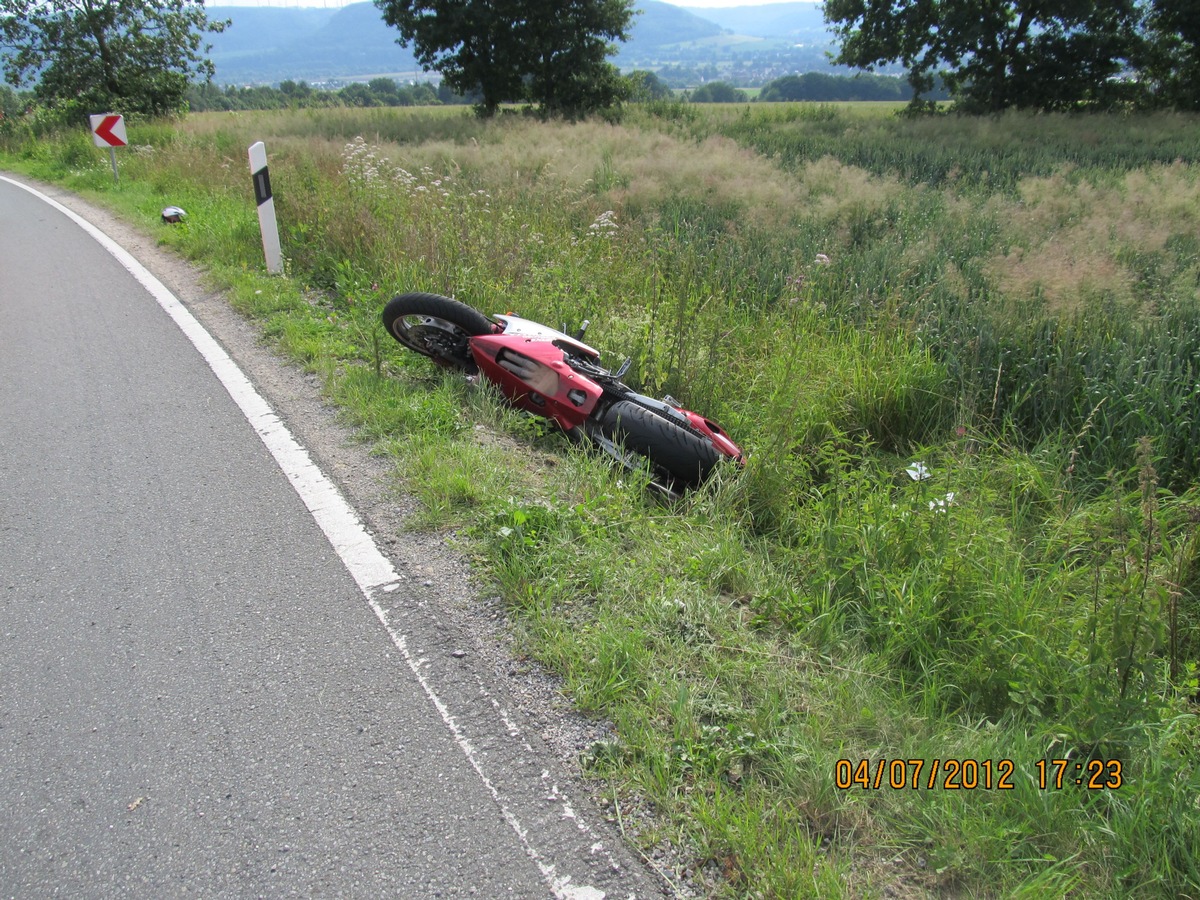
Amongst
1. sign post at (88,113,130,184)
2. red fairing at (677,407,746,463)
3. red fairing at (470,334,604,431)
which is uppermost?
sign post at (88,113,130,184)

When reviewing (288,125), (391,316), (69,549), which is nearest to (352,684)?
(69,549)

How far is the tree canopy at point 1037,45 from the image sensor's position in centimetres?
2683

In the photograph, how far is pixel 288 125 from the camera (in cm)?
2048

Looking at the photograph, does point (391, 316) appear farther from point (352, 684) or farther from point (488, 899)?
point (488, 899)

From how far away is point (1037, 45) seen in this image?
2769cm

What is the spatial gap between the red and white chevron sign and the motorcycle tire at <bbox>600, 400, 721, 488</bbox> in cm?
1413

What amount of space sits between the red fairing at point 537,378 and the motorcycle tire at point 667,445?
31 centimetres

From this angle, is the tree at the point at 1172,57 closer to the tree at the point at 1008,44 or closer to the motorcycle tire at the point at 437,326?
the tree at the point at 1008,44

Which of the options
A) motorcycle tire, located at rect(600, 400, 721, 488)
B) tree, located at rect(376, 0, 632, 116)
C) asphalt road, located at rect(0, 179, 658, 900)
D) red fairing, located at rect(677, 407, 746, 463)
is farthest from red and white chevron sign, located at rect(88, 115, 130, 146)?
tree, located at rect(376, 0, 632, 116)

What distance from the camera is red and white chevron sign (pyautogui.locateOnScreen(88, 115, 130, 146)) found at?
14.1m

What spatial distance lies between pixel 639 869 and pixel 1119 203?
29.3 ft

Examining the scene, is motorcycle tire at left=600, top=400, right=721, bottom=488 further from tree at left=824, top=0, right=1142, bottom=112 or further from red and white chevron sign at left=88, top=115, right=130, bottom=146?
tree at left=824, top=0, right=1142, bottom=112

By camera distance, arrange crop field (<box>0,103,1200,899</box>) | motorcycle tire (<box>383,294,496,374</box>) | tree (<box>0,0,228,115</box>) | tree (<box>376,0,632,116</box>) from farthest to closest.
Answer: tree (<box>376,0,632,116</box>)
tree (<box>0,0,228,115</box>)
motorcycle tire (<box>383,294,496,374</box>)
crop field (<box>0,103,1200,899</box>)

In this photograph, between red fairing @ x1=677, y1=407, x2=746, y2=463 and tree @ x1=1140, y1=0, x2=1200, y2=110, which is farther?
tree @ x1=1140, y1=0, x2=1200, y2=110
